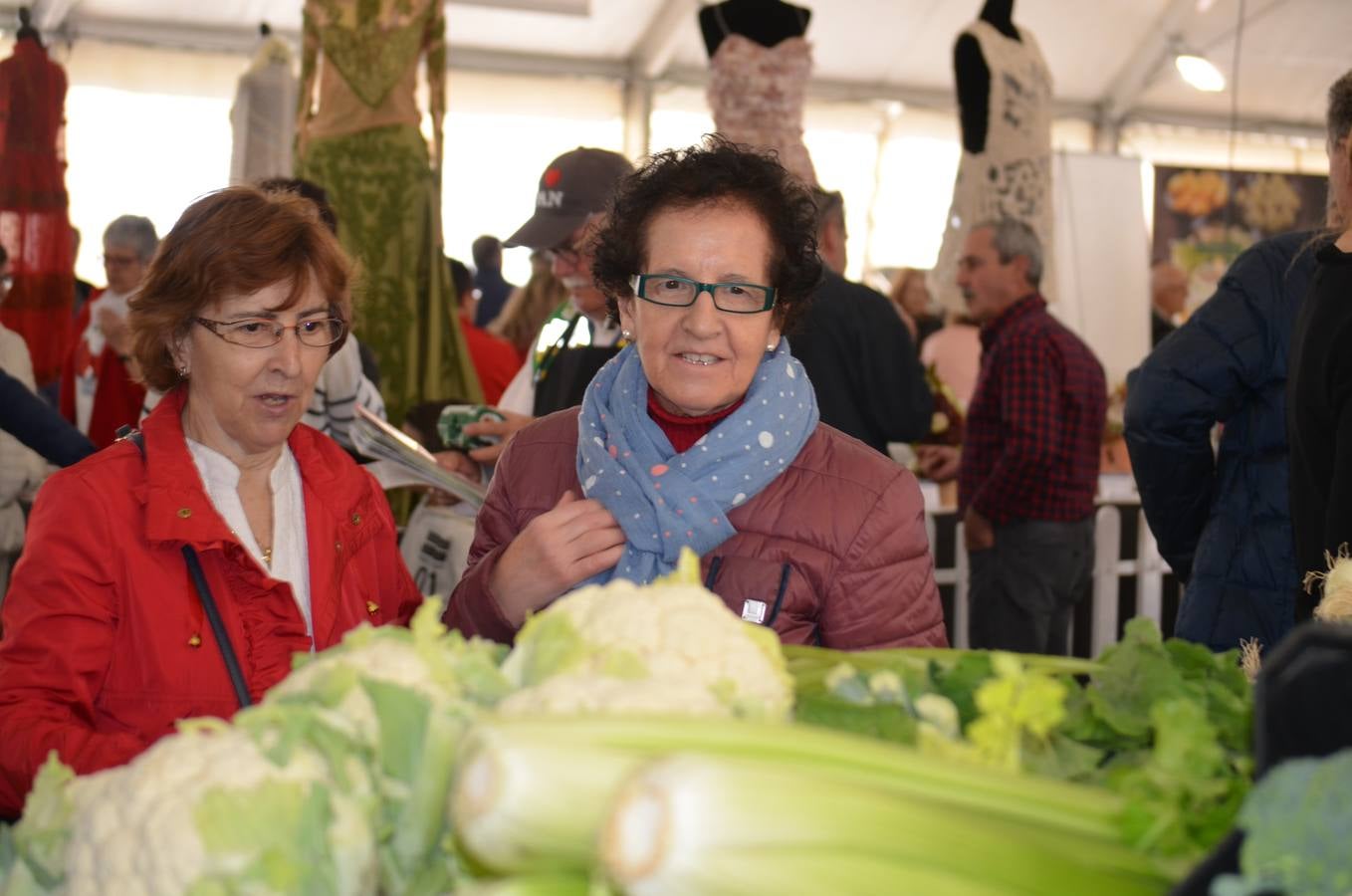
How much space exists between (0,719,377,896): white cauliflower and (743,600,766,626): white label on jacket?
94 centimetres

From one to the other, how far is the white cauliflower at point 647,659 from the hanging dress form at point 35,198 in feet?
15.7

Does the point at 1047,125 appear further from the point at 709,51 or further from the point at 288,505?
the point at 288,505

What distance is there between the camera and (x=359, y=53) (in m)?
4.52

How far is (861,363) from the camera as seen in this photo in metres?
3.77

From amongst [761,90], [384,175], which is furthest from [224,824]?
[761,90]

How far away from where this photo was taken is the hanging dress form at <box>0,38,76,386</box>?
5215 mm

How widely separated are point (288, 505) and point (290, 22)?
10078 millimetres

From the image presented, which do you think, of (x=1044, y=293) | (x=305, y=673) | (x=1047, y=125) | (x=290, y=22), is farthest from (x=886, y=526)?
(x=290, y=22)

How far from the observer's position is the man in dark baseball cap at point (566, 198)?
3.46m

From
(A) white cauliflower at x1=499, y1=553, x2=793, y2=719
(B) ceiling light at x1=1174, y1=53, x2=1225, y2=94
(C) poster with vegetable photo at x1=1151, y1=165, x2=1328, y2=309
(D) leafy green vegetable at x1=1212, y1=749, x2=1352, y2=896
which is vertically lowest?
(D) leafy green vegetable at x1=1212, y1=749, x2=1352, y2=896

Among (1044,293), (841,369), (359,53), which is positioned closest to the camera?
(841,369)

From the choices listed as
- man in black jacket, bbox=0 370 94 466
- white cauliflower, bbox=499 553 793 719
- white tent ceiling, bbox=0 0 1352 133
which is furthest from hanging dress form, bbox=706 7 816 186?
white tent ceiling, bbox=0 0 1352 133

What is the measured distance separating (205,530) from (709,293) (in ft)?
2.55

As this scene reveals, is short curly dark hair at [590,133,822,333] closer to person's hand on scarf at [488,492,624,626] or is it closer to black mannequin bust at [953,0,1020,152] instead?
person's hand on scarf at [488,492,624,626]
